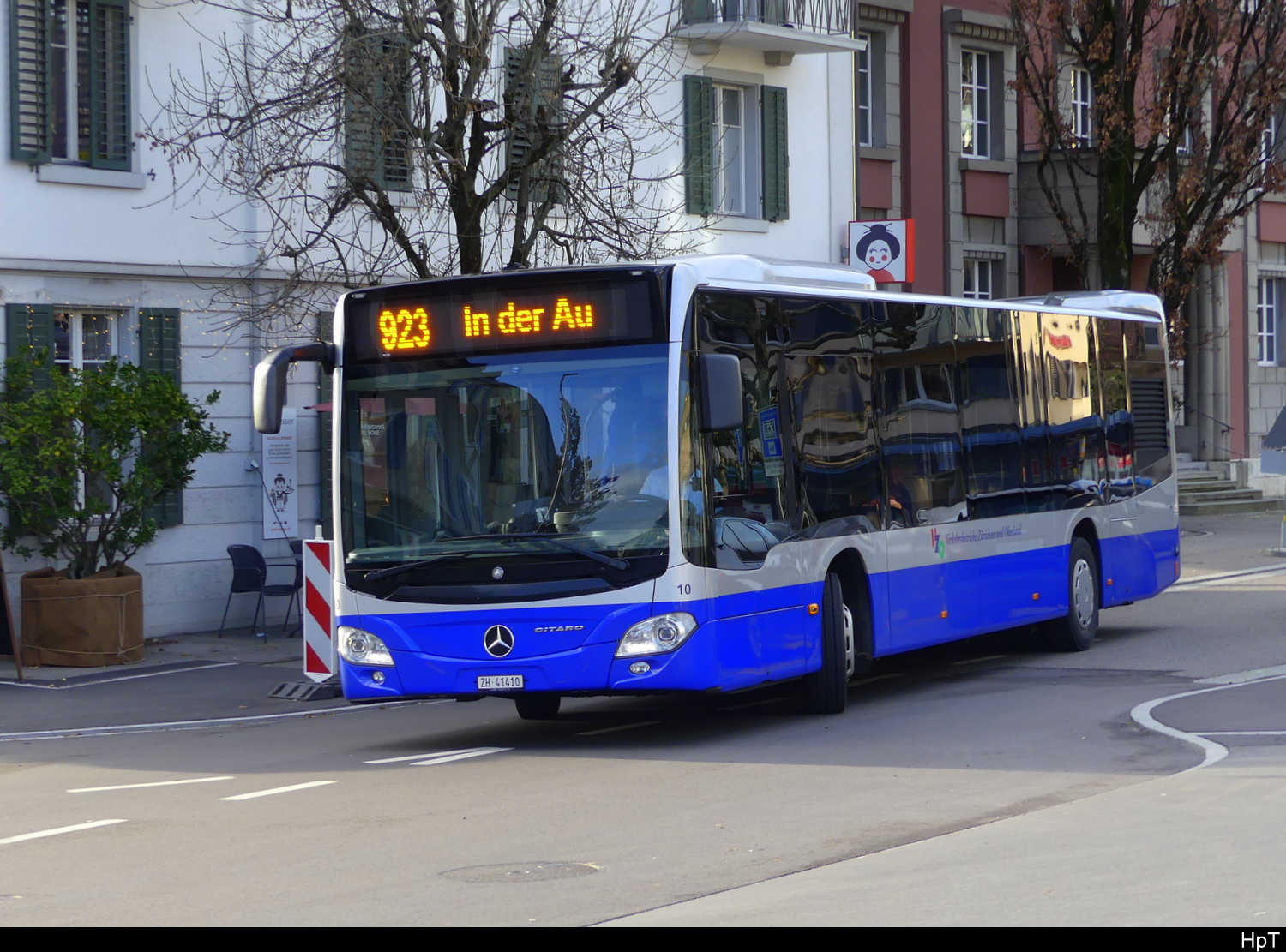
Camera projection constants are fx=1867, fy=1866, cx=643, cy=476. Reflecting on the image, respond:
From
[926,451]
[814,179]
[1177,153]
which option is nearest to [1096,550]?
[926,451]

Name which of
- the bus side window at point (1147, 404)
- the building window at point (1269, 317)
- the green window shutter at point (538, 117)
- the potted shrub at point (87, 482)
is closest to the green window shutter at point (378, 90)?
the green window shutter at point (538, 117)

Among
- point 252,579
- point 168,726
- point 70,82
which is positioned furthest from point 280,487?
point 168,726

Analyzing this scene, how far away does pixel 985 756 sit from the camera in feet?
33.9

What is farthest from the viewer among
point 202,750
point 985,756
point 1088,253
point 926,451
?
point 1088,253

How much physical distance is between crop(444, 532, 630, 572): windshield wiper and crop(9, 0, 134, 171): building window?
9.21 m

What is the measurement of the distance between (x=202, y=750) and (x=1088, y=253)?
20124mm

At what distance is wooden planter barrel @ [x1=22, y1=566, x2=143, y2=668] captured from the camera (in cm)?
1659

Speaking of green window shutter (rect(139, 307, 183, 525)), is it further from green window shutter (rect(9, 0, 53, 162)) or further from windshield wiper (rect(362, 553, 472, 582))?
Result: windshield wiper (rect(362, 553, 472, 582))

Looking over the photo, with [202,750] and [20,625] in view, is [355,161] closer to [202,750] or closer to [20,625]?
[20,625]

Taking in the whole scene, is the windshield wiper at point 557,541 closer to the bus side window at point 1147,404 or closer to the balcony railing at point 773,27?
the bus side window at point 1147,404

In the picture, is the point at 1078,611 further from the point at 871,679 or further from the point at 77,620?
the point at 77,620

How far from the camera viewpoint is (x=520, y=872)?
7.42 m

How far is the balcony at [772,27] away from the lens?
2395cm

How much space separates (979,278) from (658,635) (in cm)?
2130
